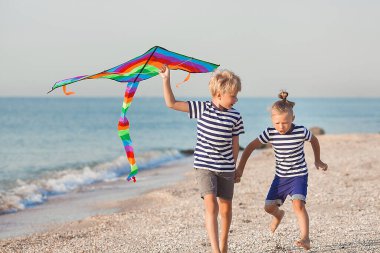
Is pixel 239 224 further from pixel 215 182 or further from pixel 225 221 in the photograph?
pixel 215 182

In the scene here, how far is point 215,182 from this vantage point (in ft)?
18.3

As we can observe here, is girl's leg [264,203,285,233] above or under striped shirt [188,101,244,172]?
under

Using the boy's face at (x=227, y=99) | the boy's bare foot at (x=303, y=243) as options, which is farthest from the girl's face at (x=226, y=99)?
the boy's bare foot at (x=303, y=243)

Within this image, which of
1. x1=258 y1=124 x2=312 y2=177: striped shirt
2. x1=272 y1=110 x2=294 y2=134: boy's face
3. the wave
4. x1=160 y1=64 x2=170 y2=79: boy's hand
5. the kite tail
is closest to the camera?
x1=160 y1=64 x2=170 y2=79: boy's hand

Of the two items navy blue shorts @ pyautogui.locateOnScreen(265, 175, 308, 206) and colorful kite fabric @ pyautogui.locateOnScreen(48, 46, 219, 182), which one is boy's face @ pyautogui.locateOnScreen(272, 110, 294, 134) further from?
colorful kite fabric @ pyautogui.locateOnScreen(48, 46, 219, 182)

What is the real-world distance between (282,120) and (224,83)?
2.56 feet

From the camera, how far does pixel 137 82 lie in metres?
6.32

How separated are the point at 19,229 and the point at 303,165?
557cm

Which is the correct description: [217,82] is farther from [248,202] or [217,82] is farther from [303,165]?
[248,202]

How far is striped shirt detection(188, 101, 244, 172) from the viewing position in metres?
5.49

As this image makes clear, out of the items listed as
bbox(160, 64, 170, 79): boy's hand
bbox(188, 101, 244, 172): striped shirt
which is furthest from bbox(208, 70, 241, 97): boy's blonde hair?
bbox(160, 64, 170, 79): boy's hand

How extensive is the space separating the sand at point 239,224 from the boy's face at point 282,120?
137 centimetres

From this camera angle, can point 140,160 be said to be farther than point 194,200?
Yes

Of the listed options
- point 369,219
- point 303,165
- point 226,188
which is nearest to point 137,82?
point 226,188
